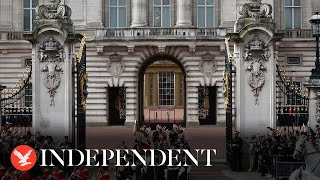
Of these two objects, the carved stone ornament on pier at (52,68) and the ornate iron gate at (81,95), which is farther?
the ornate iron gate at (81,95)

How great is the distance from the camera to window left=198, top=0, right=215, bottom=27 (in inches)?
1954

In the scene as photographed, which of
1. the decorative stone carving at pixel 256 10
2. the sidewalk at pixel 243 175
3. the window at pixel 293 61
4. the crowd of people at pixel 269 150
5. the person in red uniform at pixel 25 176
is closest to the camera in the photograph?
the person in red uniform at pixel 25 176

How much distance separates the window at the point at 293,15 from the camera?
50.3 metres

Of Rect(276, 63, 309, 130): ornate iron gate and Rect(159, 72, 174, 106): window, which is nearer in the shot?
Rect(276, 63, 309, 130): ornate iron gate

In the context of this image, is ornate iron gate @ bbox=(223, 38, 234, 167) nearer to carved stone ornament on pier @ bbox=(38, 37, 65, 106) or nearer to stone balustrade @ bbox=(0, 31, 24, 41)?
carved stone ornament on pier @ bbox=(38, 37, 65, 106)

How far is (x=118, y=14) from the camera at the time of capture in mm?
49625

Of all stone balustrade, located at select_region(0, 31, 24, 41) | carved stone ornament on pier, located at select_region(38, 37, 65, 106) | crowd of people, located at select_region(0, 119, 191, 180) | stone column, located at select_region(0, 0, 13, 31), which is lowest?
crowd of people, located at select_region(0, 119, 191, 180)

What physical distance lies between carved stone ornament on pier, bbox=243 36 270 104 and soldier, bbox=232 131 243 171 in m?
1.44

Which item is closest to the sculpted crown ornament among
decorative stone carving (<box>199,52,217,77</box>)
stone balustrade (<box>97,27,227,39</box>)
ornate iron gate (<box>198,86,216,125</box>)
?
stone balustrade (<box>97,27,227,39</box>)

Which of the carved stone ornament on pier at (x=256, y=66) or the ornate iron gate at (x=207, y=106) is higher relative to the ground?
the carved stone ornament on pier at (x=256, y=66)

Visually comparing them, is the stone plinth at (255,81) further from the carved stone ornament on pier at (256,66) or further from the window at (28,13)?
the window at (28,13)

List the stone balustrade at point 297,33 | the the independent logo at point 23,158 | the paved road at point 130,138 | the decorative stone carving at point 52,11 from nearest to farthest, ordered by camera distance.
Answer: the the independent logo at point 23,158
the decorative stone carving at point 52,11
the paved road at point 130,138
the stone balustrade at point 297,33

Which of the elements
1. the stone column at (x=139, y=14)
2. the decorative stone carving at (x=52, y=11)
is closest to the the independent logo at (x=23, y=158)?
the decorative stone carving at (x=52, y=11)

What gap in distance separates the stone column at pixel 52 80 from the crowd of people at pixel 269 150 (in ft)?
19.0
